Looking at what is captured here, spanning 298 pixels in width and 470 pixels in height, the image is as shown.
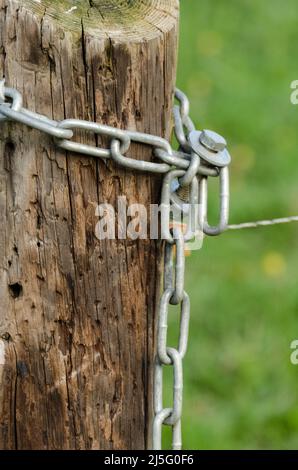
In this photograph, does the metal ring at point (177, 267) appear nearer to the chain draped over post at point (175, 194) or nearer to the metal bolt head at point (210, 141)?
the chain draped over post at point (175, 194)

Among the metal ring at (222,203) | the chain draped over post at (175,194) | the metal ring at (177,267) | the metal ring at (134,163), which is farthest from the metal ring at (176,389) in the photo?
the metal ring at (134,163)

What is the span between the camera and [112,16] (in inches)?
85.4

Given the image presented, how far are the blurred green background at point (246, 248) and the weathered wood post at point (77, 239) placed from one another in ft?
4.71

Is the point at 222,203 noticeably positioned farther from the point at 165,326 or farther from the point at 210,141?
the point at 165,326

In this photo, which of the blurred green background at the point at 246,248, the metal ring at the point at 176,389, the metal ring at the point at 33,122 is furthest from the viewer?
the blurred green background at the point at 246,248

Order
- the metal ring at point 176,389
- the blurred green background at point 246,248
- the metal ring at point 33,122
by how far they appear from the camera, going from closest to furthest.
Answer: the metal ring at point 33,122 < the metal ring at point 176,389 < the blurred green background at point 246,248

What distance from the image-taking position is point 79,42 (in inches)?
81.8

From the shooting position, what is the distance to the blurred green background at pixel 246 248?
387cm

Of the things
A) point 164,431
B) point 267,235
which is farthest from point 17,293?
point 267,235

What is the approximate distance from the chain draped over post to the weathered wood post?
0.04 meters

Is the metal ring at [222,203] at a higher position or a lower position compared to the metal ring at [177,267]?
higher

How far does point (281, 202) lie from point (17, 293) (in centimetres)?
303

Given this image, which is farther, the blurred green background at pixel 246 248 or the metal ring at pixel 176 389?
the blurred green background at pixel 246 248
